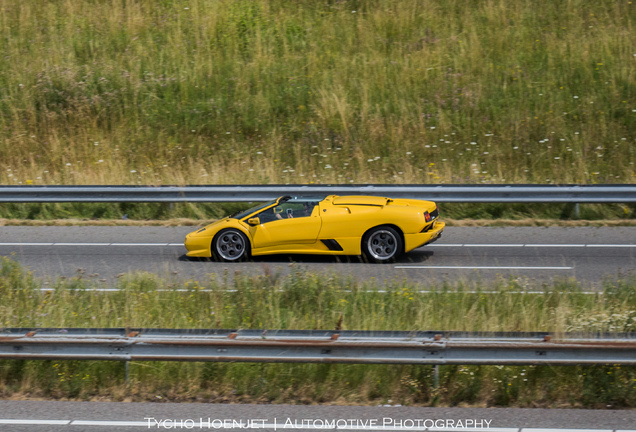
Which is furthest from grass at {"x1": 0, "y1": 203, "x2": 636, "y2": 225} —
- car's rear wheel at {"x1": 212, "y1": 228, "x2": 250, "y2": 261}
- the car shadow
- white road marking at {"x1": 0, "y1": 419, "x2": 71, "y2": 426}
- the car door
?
white road marking at {"x1": 0, "y1": 419, "x2": 71, "y2": 426}

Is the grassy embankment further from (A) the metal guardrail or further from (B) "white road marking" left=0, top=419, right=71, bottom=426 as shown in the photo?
(B) "white road marking" left=0, top=419, right=71, bottom=426

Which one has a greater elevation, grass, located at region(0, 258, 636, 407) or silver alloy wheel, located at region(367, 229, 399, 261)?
silver alloy wheel, located at region(367, 229, 399, 261)

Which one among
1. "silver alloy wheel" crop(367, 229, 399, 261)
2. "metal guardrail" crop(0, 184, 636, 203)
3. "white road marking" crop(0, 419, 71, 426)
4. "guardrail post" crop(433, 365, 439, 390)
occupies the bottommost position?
"white road marking" crop(0, 419, 71, 426)

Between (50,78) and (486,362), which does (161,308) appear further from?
(50,78)

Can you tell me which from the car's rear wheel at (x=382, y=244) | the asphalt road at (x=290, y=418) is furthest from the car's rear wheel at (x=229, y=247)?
the asphalt road at (x=290, y=418)

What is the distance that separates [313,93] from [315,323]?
1355 centimetres

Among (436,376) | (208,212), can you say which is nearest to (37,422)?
(436,376)

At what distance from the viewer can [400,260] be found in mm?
11195

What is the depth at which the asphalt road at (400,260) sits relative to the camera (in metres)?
10.3

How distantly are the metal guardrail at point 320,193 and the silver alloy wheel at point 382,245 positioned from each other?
132 inches

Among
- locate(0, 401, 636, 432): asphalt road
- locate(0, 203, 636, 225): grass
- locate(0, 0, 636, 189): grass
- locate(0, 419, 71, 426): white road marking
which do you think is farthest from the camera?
locate(0, 0, 636, 189): grass

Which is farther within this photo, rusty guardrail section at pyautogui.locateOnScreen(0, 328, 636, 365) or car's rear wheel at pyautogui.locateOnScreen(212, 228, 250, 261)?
car's rear wheel at pyautogui.locateOnScreen(212, 228, 250, 261)

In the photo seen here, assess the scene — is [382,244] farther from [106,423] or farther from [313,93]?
[313,93]

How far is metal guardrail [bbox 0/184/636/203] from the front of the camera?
13.8 meters
